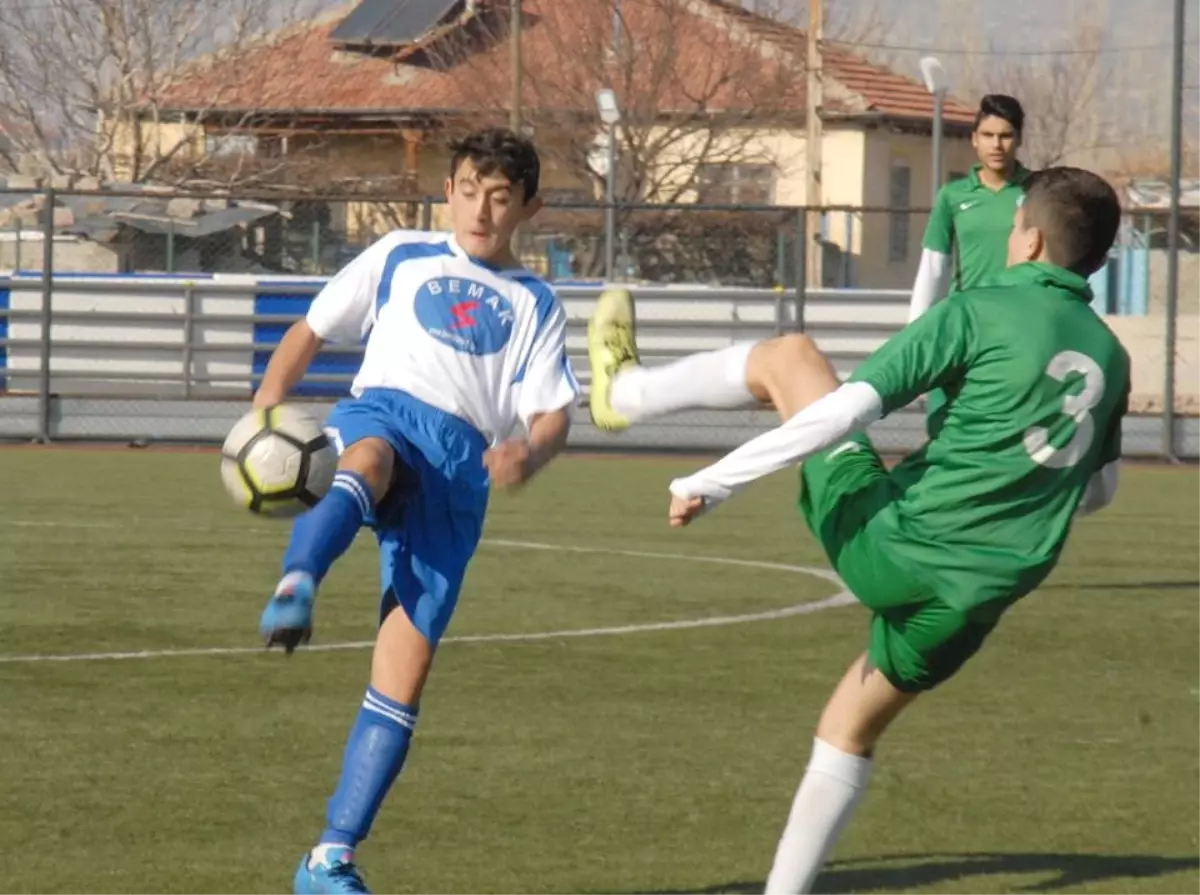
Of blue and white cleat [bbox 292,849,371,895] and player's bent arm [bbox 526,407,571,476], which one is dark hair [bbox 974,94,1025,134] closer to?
player's bent arm [bbox 526,407,571,476]

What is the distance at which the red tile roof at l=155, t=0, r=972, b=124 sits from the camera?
38719mm

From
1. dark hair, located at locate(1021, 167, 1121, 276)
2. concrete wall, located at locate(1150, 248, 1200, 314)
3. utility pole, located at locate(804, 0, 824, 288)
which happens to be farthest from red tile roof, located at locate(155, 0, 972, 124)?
dark hair, located at locate(1021, 167, 1121, 276)

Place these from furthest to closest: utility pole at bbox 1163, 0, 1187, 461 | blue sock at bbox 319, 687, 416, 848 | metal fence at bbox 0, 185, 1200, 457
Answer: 1. metal fence at bbox 0, 185, 1200, 457
2. utility pole at bbox 1163, 0, 1187, 461
3. blue sock at bbox 319, 687, 416, 848

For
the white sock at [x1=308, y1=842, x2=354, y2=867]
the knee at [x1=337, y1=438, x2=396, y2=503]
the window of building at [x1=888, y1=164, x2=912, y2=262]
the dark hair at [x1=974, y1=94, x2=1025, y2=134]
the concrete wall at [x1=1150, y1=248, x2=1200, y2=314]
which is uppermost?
the window of building at [x1=888, y1=164, x2=912, y2=262]

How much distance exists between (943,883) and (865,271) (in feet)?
111

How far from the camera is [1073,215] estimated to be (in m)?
4.95

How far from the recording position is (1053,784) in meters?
7.18

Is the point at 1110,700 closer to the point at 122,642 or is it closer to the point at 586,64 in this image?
the point at 122,642

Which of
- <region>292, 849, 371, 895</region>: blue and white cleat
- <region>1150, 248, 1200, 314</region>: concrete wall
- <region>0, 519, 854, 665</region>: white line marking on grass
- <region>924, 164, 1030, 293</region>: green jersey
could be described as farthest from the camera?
<region>1150, 248, 1200, 314</region>: concrete wall

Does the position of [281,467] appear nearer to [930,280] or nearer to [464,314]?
[464,314]

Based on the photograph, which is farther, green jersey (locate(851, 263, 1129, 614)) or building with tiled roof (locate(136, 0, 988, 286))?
building with tiled roof (locate(136, 0, 988, 286))

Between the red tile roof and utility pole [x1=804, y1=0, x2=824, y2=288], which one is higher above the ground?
the red tile roof

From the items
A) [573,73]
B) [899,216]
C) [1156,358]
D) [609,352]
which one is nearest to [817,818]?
[609,352]

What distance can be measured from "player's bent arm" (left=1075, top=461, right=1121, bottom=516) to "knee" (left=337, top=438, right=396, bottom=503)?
156 centimetres
